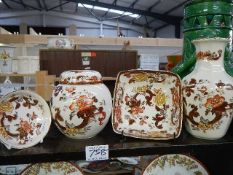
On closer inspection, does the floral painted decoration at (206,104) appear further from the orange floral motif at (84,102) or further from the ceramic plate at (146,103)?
the orange floral motif at (84,102)

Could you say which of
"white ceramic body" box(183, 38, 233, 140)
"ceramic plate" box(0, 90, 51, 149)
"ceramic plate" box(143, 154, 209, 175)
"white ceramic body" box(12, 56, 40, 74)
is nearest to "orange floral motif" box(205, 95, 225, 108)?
"white ceramic body" box(183, 38, 233, 140)

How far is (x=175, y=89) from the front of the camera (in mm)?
775

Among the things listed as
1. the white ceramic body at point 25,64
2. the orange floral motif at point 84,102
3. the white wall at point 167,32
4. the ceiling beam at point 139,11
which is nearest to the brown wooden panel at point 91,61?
the white ceramic body at point 25,64

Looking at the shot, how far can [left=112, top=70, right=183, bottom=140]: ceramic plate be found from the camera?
0.77 m

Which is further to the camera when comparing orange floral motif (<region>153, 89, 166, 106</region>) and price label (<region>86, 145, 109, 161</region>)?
orange floral motif (<region>153, 89, 166, 106</region>)

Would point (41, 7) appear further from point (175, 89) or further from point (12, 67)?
point (175, 89)

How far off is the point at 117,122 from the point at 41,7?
9.15 metres

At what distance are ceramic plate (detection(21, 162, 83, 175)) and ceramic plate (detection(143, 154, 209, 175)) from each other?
→ 223 mm

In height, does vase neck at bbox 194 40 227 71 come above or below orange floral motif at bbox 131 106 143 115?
above

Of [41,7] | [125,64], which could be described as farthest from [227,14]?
[41,7]

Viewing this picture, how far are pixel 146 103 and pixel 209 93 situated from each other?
19 centimetres

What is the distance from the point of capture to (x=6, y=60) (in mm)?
1793

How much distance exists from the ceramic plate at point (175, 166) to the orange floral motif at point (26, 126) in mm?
374

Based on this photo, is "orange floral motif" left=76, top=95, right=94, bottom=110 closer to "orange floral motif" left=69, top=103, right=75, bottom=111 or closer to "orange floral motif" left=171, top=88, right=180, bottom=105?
"orange floral motif" left=69, top=103, right=75, bottom=111
